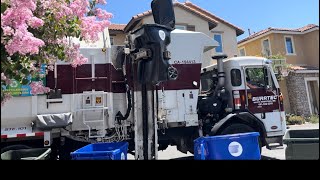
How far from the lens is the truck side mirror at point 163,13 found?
5188 mm

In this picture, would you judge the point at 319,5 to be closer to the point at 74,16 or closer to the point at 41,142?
the point at 74,16

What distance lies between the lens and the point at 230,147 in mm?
4973

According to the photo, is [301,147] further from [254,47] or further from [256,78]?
[254,47]

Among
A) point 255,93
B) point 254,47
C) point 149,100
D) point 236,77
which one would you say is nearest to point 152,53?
point 149,100

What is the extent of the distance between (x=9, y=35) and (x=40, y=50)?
56 cm

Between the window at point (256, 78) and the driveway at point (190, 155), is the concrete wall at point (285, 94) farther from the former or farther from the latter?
the driveway at point (190, 155)

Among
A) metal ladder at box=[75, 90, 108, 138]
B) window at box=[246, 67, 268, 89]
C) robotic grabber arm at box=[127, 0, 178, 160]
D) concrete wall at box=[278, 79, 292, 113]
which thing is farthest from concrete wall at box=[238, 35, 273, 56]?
Answer: metal ladder at box=[75, 90, 108, 138]

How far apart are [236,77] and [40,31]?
175 inches

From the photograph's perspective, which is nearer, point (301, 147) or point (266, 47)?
point (301, 147)

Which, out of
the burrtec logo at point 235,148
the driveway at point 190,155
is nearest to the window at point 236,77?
the driveway at point 190,155

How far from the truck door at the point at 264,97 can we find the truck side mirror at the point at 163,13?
2.43m

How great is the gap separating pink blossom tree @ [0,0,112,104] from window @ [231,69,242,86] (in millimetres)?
3383
